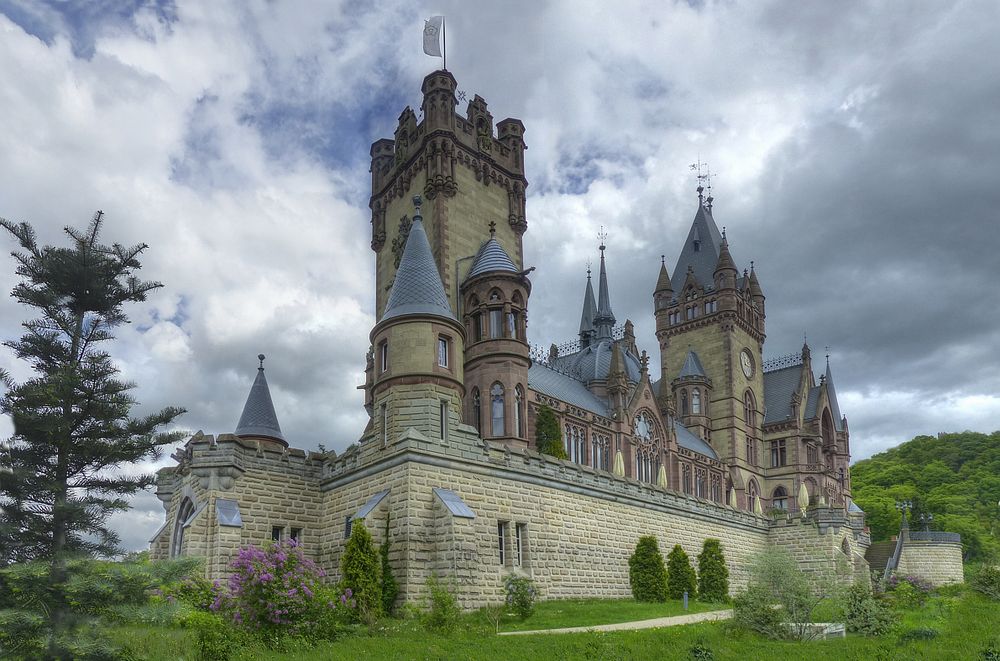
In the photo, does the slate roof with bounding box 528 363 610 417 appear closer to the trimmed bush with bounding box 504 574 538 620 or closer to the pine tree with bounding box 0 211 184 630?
the trimmed bush with bounding box 504 574 538 620

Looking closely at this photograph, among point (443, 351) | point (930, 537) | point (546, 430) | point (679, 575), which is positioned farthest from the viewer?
point (930, 537)

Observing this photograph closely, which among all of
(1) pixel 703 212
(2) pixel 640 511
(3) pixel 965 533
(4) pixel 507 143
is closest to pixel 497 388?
(2) pixel 640 511

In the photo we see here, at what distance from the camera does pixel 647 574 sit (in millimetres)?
31672

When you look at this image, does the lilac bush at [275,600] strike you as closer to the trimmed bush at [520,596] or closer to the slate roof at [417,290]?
the trimmed bush at [520,596]

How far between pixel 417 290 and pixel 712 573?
1748 cm

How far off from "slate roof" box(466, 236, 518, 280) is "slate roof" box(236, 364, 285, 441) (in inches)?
400

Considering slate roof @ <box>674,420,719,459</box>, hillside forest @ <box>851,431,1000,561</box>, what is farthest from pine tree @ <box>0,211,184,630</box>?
hillside forest @ <box>851,431,1000,561</box>

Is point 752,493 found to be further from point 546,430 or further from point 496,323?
point 496,323

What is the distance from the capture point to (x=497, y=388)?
3738 centimetres

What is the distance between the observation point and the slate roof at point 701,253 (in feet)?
221

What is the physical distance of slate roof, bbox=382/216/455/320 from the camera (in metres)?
28.4

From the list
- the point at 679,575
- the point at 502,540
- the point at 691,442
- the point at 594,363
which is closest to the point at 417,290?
the point at 502,540

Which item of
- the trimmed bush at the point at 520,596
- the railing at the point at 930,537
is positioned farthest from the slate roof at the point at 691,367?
the trimmed bush at the point at 520,596

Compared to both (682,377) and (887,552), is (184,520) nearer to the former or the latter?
(682,377)
